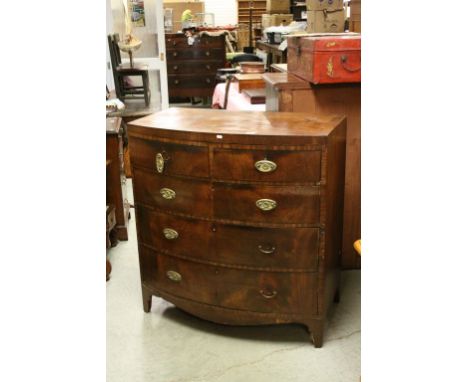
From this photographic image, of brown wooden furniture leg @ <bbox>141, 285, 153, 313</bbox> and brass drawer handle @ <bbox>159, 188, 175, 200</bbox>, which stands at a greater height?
brass drawer handle @ <bbox>159, 188, 175, 200</bbox>

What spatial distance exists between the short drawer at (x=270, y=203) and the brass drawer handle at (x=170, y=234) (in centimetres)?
27

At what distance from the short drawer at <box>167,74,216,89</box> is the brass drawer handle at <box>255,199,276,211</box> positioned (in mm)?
5333

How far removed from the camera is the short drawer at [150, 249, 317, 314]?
2025 millimetres

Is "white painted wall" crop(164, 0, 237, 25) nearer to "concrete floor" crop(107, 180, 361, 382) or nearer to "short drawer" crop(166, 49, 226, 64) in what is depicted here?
"short drawer" crop(166, 49, 226, 64)

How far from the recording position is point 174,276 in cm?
222

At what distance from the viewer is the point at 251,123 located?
211cm

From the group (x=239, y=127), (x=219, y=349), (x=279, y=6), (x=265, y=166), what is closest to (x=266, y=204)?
(x=265, y=166)

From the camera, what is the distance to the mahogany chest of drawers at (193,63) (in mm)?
6926

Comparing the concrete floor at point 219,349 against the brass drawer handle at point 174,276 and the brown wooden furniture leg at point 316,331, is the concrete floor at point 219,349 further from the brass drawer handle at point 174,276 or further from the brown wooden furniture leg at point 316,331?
the brass drawer handle at point 174,276

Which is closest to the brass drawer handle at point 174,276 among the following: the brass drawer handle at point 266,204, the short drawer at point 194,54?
the brass drawer handle at point 266,204

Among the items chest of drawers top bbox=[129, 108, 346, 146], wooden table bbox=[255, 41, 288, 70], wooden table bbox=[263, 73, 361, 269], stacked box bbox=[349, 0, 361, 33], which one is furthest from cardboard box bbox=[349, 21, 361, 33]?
wooden table bbox=[255, 41, 288, 70]

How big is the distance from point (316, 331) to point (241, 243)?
0.47 m
